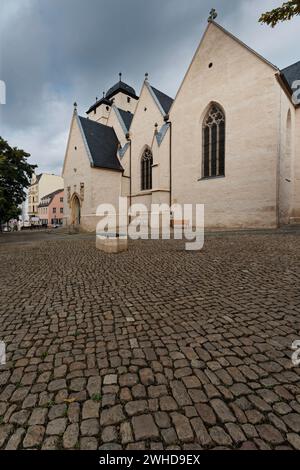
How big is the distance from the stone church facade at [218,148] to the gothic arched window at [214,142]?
0.22ft

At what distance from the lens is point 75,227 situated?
21750 millimetres

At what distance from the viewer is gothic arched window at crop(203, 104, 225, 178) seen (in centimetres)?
1588

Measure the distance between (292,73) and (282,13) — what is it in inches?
614

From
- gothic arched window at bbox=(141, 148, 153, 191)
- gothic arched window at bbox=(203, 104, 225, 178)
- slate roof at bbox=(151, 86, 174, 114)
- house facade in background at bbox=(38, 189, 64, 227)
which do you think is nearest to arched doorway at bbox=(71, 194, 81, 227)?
gothic arched window at bbox=(141, 148, 153, 191)

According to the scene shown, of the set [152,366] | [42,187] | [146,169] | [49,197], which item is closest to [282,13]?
[152,366]

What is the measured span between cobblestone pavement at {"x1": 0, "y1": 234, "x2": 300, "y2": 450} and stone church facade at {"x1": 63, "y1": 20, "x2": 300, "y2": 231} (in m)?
11.8

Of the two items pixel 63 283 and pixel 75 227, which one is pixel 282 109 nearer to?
pixel 63 283

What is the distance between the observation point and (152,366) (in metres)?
1.96

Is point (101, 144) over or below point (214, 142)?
over

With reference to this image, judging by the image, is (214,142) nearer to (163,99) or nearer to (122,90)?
(163,99)

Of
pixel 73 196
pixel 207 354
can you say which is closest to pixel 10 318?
pixel 207 354

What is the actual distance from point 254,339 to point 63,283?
3491 millimetres

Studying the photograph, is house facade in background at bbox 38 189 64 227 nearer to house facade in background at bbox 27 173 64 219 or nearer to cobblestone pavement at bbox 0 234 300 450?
house facade in background at bbox 27 173 64 219

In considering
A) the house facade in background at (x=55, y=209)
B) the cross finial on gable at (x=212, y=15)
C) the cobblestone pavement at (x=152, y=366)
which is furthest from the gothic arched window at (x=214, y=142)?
the house facade in background at (x=55, y=209)
